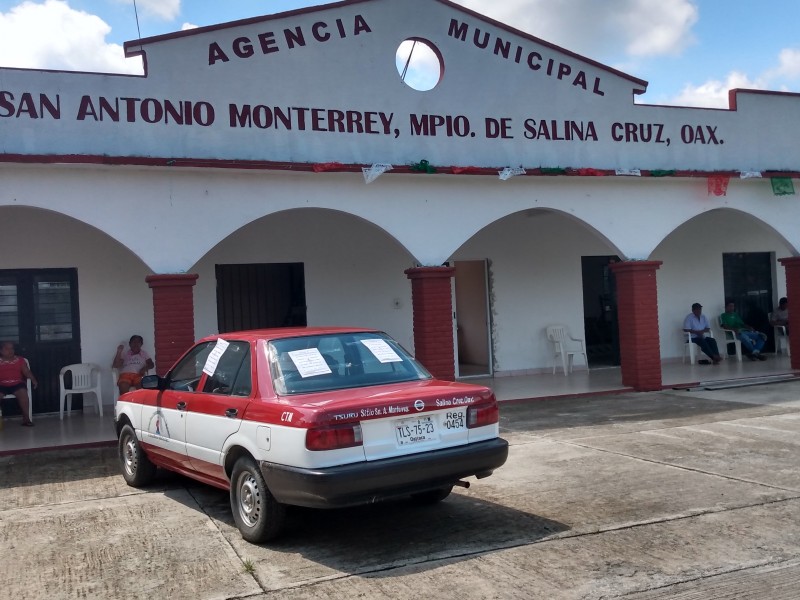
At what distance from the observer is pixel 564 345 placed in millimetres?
15039

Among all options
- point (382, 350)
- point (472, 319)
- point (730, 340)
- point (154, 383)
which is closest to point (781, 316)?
point (730, 340)

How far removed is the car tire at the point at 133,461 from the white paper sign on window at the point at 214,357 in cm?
147

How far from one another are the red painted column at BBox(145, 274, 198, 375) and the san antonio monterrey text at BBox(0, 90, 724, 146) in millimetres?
2005

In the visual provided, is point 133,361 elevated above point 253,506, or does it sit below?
above

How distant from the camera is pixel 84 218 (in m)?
9.43

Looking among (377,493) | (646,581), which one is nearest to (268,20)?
(377,493)

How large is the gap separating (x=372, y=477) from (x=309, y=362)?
1.10 meters

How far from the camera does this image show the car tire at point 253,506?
5.32m

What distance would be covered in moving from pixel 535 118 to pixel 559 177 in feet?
3.13

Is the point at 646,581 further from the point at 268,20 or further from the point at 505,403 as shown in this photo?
the point at 268,20

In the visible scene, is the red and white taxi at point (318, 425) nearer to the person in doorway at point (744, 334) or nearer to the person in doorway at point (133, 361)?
the person in doorway at point (133, 361)

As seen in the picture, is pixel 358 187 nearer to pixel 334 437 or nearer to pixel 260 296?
pixel 260 296

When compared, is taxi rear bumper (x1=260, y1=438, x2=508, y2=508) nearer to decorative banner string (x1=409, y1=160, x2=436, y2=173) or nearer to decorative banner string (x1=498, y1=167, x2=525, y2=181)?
decorative banner string (x1=409, y1=160, x2=436, y2=173)

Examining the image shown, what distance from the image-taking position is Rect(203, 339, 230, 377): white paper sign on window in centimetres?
628
